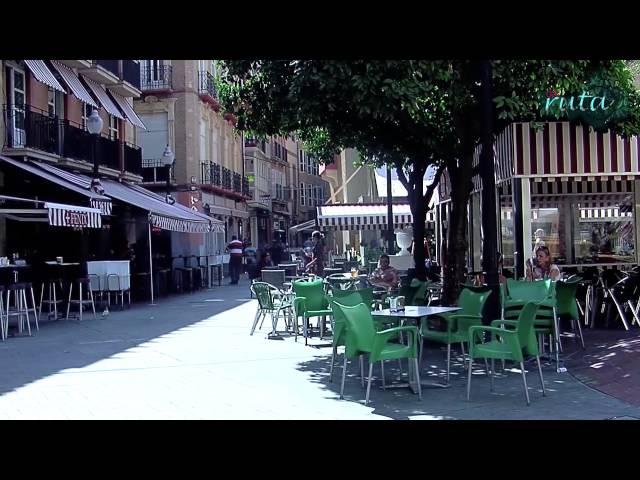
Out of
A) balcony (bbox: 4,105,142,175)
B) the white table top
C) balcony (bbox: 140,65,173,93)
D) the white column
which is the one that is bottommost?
the white table top

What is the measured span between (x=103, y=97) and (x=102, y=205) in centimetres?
711

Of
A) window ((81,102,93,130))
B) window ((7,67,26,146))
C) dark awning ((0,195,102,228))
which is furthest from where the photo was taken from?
window ((81,102,93,130))

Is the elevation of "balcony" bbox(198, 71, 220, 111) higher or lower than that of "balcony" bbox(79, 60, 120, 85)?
higher

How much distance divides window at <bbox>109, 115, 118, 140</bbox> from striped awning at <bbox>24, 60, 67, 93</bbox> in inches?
237

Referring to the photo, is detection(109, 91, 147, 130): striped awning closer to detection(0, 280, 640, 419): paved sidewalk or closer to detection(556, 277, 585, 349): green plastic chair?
detection(0, 280, 640, 419): paved sidewalk

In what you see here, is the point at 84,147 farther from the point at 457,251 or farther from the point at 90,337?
the point at 457,251

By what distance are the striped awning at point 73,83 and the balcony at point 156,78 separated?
1019cm

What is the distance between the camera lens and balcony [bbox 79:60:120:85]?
21203mm

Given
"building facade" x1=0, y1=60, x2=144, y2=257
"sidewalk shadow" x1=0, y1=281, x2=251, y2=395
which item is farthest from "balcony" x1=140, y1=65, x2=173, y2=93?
"sidewalk shadow" x1=0, y1=281, x2=251, y2=395

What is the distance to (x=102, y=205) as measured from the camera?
1575 centimetres

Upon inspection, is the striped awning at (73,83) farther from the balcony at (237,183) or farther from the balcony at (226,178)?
the balcony at (237,183)
